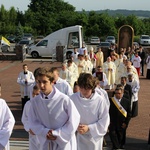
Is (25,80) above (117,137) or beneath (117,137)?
above

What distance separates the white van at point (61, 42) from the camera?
30.2 metres

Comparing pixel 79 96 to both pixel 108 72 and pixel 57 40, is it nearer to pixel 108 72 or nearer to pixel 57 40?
pixel 108 72

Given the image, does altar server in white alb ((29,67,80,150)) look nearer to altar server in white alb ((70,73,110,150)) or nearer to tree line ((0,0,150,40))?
altar server in white alb ((70,73,110,150))

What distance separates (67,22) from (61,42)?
113ft

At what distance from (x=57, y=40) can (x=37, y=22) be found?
38.0 metres

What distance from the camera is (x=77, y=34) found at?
30.2m

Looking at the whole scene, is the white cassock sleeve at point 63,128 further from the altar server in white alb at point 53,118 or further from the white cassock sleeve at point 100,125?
the white cassock sleeve at point 100,125

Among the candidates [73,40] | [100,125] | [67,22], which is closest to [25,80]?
[100,125]

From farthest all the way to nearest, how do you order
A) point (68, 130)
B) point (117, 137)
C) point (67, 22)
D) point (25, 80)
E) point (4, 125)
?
point (67, 22)
point (25, 80)
point (117, 137)
point (4, 125)
point (68, 130)

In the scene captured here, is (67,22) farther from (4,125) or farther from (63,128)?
(63,128)

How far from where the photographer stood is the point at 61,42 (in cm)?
3100

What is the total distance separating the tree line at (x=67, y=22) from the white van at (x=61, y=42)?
29.0m

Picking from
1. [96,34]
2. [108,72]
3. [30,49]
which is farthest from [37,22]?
[108,72]

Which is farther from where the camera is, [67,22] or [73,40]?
[67,22]
